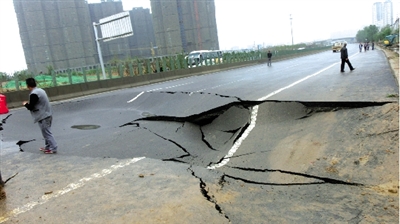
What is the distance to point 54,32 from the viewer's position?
183ft

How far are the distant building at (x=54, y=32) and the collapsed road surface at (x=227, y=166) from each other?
53699 millimetres

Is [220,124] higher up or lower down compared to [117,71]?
lower down

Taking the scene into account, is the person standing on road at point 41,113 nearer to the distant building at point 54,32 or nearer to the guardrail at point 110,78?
the guardrail at point 110,78

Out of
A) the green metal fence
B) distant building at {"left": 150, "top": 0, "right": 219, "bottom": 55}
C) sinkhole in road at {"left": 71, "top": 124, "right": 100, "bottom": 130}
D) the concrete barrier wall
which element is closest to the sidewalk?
sinkhole in road at {"left": 71, "top": 124, "right": 100, "bottom": 130}

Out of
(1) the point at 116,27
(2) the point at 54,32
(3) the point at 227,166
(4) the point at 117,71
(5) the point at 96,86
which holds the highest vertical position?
(2) the point at 54,32

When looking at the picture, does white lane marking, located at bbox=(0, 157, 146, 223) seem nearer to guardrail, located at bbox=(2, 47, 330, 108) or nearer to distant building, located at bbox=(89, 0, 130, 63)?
guardrail, located at bbox=(2, 47, 330, 108)

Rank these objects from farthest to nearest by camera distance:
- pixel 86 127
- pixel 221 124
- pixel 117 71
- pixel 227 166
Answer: pixel 117 71, pixel 86 127, pixel 221 124, pixel 227 166

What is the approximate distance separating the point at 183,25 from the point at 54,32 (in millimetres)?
27896

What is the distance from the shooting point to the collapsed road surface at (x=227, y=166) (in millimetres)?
3307

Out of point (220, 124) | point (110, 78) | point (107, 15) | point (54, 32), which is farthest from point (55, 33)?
point (220, 124)

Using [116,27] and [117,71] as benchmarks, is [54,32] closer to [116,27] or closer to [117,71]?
[116,27]

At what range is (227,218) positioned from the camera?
10.1 feet

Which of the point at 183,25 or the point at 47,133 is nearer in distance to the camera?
the point at 47,133

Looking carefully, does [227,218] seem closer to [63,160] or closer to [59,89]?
[63,160]
